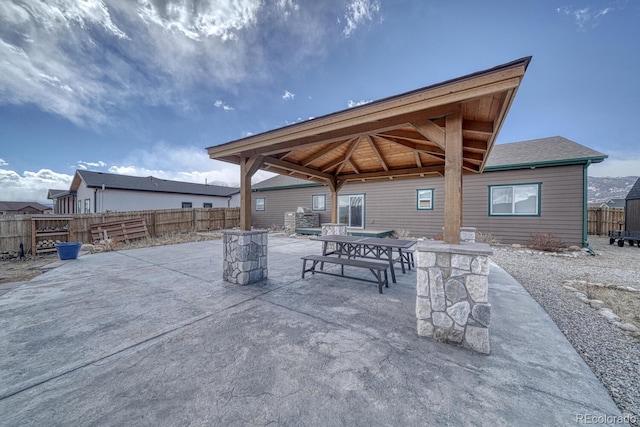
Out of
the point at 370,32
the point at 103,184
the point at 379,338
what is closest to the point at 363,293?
the point at 379,338

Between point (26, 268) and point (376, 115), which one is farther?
point (26, 268)

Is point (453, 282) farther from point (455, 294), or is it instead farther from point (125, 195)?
point (125, 195)

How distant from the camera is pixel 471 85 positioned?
2.27m

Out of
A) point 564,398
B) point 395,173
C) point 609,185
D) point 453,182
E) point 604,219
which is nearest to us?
point 564,398

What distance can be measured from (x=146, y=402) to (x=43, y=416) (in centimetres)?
61

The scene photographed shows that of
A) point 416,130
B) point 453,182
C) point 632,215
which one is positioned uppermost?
point 416,130

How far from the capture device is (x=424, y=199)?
10.2 m

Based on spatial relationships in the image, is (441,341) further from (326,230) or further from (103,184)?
(103,184)

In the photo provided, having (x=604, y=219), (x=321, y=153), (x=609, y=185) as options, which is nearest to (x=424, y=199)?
(x=321, y=153)

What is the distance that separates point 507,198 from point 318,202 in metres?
8.65

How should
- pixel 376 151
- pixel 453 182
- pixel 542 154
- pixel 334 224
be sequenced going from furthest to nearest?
pixel 542 154
pixel 334 224
pixel 376 151
pixel 453 182

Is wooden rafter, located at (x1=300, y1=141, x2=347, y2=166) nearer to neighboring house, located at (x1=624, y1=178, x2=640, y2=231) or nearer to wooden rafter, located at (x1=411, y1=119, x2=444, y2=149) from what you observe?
wooden rafter, located at (x1=411, y1=119, x2=444, y2=149)

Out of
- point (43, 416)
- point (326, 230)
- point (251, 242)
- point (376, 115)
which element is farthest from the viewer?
point (326, 230)

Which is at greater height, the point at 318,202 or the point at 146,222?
the point at 318,202
